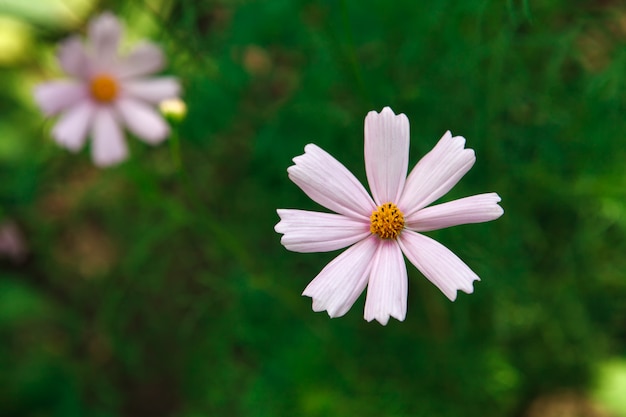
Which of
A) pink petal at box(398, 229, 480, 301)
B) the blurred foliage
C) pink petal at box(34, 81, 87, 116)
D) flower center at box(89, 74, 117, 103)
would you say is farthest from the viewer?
flower center at box(89, 74, 117, 103)

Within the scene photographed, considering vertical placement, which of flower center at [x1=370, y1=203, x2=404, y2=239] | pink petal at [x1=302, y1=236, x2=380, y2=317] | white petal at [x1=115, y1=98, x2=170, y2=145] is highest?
white petal at [x1=115, y1=98, x2=170, y2=145]

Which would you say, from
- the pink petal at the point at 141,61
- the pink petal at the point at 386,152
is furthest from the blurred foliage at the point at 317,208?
the pink petal at the point at 386,152

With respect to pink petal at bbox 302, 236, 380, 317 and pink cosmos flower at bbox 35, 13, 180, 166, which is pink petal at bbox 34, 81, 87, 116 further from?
pink petal at bbox 302, 236, 380, 317

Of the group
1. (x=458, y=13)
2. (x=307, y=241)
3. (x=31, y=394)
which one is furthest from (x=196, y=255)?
(x=307, y=241)

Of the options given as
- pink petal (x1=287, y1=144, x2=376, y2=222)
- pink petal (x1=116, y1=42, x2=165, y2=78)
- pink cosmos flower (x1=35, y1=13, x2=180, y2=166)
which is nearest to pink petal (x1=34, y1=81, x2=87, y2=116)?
pink cosmos flower (x1=35, y1=13, x2=180, y2=166)

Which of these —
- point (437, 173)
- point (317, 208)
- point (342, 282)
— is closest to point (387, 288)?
point (342, 282)

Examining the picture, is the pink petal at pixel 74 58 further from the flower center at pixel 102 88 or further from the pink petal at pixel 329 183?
the pink petal at pixel 329 183

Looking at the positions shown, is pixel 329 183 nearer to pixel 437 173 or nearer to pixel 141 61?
pixel 437 173
